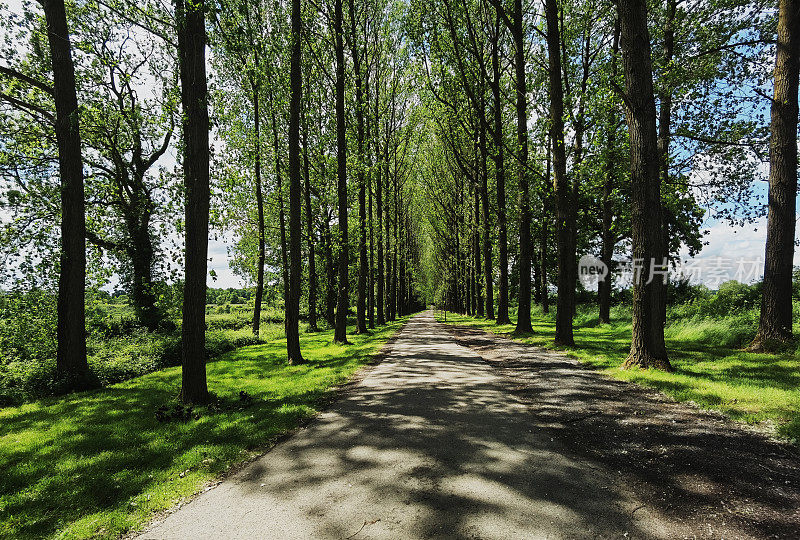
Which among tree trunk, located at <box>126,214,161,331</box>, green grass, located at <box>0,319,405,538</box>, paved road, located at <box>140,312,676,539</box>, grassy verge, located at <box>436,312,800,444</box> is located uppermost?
tree trunk, located at <box>126,214,161,331</box>

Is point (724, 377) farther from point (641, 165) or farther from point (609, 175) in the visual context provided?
point (609, 175)

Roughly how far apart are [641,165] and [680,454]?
6.84 meters

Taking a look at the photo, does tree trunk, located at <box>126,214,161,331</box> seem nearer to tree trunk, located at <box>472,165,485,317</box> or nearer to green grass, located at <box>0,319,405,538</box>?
green grass, located at <box>0,319,405,538</box>

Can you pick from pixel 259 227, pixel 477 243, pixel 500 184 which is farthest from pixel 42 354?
pixel 477 243

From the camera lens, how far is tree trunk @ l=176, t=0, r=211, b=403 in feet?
24.5

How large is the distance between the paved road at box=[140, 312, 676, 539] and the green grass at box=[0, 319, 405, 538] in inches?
22.7

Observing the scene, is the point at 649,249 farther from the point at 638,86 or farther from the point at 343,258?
the point at 343,258

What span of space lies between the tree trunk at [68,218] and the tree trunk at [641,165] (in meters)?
14.8

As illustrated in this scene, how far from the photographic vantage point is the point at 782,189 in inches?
369

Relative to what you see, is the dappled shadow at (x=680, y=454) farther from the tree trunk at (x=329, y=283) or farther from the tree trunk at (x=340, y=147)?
the tree trunk at (x=329, y=283)

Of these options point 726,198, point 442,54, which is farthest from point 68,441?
point 726,198

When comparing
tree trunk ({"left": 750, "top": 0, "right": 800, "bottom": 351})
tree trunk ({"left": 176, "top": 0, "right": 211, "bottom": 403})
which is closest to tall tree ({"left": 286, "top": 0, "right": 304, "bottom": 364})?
tree trunk ({"left": 176, "top": 0, "right": 211, "bottom": 403})

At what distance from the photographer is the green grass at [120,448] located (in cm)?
374

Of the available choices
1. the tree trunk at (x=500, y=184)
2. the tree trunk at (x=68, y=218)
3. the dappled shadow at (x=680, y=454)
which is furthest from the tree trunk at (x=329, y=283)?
the dappled shadow at (x=680, y=454)
